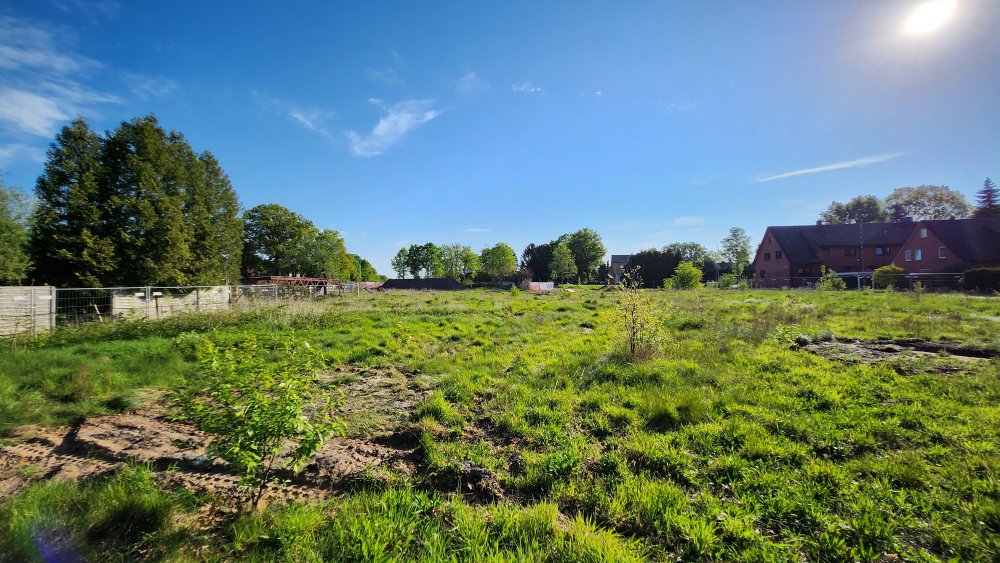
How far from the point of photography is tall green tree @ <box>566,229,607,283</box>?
7456 cm

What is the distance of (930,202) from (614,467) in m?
90.0

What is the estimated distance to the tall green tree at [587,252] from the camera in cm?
7456

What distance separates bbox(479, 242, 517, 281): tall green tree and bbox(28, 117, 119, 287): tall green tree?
53.9 m

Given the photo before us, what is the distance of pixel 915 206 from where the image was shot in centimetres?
5828

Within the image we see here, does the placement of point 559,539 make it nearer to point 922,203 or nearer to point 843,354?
point 843,354

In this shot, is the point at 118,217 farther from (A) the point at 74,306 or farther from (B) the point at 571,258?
(B) the point at 571,258

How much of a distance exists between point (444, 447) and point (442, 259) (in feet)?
263

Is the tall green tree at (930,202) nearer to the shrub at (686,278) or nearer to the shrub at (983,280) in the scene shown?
the shrub at (983,280)

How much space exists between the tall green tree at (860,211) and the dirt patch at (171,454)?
84438 millimetres

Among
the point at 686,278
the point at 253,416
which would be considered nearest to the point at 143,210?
the point at 253,416

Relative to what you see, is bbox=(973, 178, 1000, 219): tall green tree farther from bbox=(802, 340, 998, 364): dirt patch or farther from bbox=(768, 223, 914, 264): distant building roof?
bbox=(802, 340, 998, 364): dirt patch

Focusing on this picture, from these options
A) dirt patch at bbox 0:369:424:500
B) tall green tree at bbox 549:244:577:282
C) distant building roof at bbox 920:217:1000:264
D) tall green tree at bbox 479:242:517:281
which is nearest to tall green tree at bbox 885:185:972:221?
distant building roof at bbox 920:217:1000:264

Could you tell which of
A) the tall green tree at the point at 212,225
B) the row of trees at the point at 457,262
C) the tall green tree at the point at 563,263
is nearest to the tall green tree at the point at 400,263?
the row of trees at the point at 457,262

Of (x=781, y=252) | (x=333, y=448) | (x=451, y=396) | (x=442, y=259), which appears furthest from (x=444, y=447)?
(x=442, y=259)
